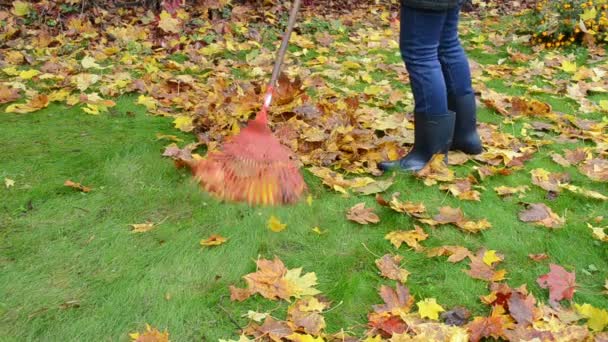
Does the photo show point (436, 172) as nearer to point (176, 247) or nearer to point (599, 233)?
point (599, 233)

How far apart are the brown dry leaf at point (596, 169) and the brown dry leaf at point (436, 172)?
2.28ft

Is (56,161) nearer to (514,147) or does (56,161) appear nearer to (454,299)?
(454,299)

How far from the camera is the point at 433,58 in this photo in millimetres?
Answer: 2891

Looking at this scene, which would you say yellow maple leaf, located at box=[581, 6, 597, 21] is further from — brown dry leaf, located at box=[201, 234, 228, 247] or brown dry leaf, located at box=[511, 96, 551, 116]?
brown dry leaf, located at box=[201, 234, 228, 247]

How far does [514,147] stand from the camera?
3.53 metres

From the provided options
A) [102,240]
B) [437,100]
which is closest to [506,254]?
[437,100]

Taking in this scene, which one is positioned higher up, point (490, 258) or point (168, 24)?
point (168, 24)

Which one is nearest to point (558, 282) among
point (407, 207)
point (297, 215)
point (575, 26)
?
point (407, 207)

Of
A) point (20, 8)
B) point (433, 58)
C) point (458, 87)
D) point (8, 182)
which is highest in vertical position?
point (433, 58)

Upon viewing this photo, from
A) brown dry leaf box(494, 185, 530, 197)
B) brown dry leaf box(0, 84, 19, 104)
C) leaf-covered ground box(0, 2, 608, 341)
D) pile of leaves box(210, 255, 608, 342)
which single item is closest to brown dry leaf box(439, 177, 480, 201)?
leaf-covered ground box(0, 2, 608, 341)

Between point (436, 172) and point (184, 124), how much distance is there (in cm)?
141

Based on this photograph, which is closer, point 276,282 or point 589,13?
point 276,282

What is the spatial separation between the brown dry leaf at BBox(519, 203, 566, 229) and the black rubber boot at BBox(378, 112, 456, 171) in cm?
51

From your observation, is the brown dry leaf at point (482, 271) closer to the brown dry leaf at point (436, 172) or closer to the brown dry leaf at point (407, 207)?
the brown dry leaf at point (407, 207)
